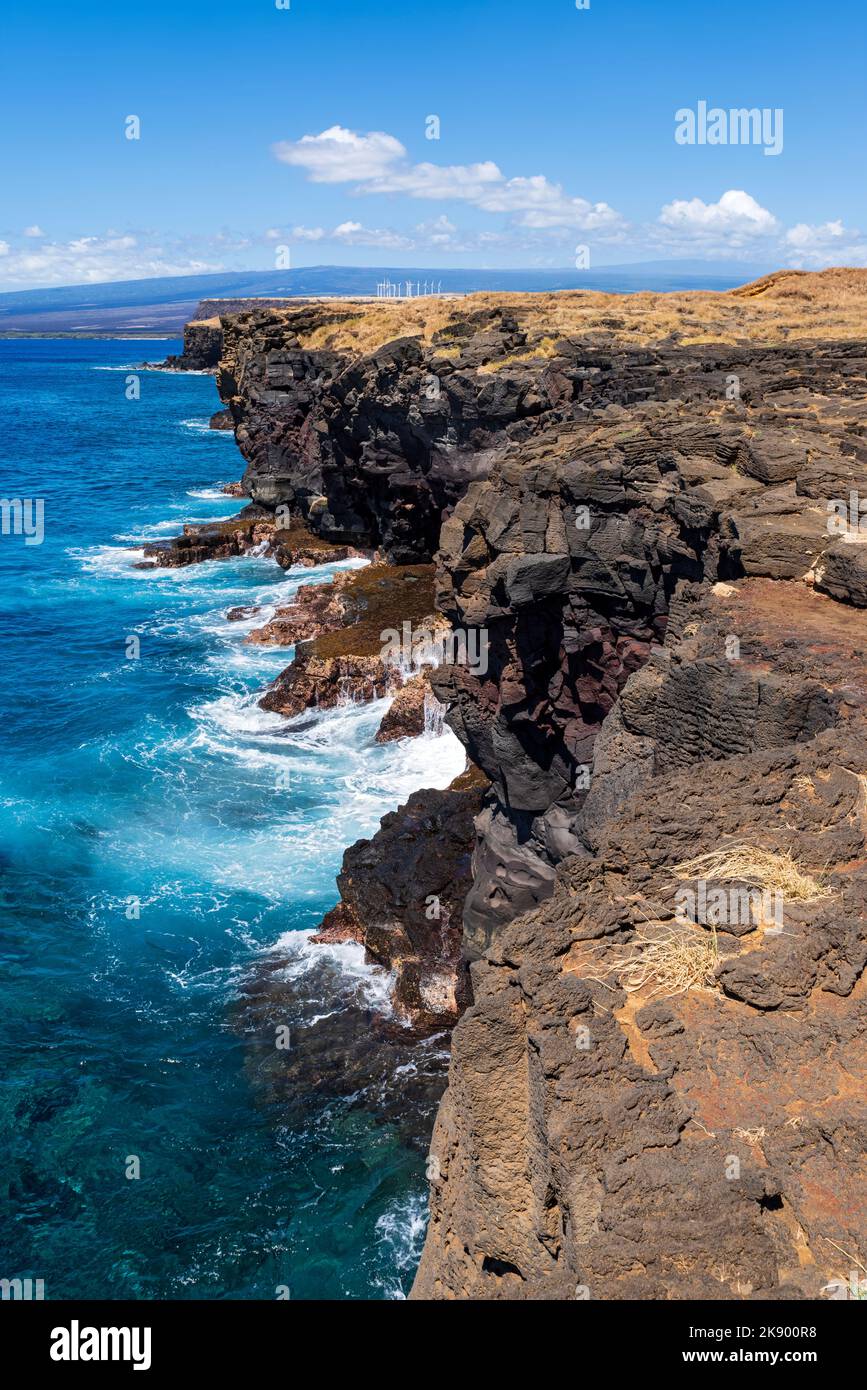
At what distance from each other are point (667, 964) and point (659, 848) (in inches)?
67.4

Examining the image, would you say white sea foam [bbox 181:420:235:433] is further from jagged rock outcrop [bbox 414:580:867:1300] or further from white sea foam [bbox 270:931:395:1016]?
jagged rock outcrop [bbox 414:580:867:1300]

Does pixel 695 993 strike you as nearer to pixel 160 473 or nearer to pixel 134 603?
pixel 134 603

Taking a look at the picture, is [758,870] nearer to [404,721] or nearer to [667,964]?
[667,964]

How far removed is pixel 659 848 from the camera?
9914 millimetres

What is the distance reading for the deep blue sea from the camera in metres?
18.6

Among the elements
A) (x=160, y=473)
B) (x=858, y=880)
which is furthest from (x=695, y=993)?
(x=160, y=473)

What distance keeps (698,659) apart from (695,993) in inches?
250

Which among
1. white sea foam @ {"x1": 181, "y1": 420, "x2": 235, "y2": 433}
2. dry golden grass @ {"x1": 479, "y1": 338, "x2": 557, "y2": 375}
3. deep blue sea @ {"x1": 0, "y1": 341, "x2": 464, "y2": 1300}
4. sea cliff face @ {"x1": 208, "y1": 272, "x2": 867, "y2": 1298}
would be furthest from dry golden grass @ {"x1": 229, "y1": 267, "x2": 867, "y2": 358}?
white sea foam @ {"x1": 181, "y1": 420, "x2": 235, "y2": 433}

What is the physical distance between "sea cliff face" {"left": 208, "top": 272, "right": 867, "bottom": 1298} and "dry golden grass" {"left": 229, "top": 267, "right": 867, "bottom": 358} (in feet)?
26.8

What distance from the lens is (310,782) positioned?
35594 mm

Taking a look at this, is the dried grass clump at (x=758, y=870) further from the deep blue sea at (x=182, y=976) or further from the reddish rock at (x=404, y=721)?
the reddish rock at (x=404, y=721)

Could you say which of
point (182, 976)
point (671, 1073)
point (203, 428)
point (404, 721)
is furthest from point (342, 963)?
point (203, 428)

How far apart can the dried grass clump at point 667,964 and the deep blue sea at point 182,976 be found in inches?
482

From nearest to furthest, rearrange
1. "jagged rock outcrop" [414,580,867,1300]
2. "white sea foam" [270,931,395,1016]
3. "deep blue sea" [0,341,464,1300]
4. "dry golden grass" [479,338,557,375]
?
"jagged rock outcrop" [414,580,867,1300] < "deep blue sea" [0,341,464,1300] < "white sea foam" [270,931,395,1016] < "dry golden grass" [479,338,557,375]
